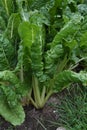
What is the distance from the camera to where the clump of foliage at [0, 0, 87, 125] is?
1.92 m

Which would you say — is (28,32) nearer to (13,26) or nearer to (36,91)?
(13,26)

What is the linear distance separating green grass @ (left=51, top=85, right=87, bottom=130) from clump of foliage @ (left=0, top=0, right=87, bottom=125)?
185mm

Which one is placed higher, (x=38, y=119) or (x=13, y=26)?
(x=13, y=26)

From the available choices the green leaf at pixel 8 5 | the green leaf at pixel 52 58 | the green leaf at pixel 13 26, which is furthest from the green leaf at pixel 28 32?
the green leaf at pixel 8 5

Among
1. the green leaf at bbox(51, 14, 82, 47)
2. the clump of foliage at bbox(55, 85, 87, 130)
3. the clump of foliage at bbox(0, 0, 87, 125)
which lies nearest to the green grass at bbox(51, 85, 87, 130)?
the clump of foliage at bbox(55, 85, 87, 130)

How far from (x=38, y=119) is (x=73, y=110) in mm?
293

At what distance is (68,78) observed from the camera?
1.95m

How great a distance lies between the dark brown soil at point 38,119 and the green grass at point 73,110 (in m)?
0.05

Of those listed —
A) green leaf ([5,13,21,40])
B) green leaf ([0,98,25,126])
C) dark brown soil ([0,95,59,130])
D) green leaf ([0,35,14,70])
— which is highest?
green leaf ([5,13,21,40])

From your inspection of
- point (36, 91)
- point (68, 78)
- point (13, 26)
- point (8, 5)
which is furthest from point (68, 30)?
point (8, 5)

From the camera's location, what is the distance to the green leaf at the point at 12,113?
203 centimetres

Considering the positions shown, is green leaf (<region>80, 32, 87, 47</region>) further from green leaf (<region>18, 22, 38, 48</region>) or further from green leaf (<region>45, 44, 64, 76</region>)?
green leaf (<region>18, 22, 38, 48</region>)

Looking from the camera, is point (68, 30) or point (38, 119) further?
point (38, 119)

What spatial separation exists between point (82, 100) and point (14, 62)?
2.17 feet
